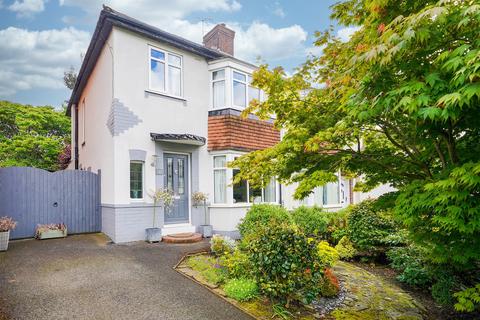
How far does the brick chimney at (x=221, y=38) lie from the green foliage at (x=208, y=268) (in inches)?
425

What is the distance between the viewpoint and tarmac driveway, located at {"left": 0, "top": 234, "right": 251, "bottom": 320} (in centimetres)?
452

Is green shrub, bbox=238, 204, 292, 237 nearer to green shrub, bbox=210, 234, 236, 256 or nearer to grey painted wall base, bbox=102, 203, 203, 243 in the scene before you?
green shrub, bbox=210, 234, 236, 256

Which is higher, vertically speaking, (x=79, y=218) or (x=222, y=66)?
(x=222, y=66)

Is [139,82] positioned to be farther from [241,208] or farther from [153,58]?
[241,208]

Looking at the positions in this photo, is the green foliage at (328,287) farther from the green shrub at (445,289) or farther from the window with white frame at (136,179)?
the window with white frame at (136,179)

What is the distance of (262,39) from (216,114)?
1335cm

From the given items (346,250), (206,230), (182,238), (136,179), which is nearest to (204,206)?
(206,230)

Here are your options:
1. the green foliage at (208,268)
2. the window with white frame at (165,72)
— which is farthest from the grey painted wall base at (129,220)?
the window with white frame at (165,72)

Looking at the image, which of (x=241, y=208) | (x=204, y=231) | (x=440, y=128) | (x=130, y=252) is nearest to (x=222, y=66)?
(x=241, y=208)

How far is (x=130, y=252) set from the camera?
26.1ft

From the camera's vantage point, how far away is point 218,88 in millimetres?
12016

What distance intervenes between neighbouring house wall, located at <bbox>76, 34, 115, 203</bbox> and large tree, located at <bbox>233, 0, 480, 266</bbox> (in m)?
6.37

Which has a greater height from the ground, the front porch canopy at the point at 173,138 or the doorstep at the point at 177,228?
the front porch canopy at the point at 173,138

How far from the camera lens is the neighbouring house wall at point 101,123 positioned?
985cm
